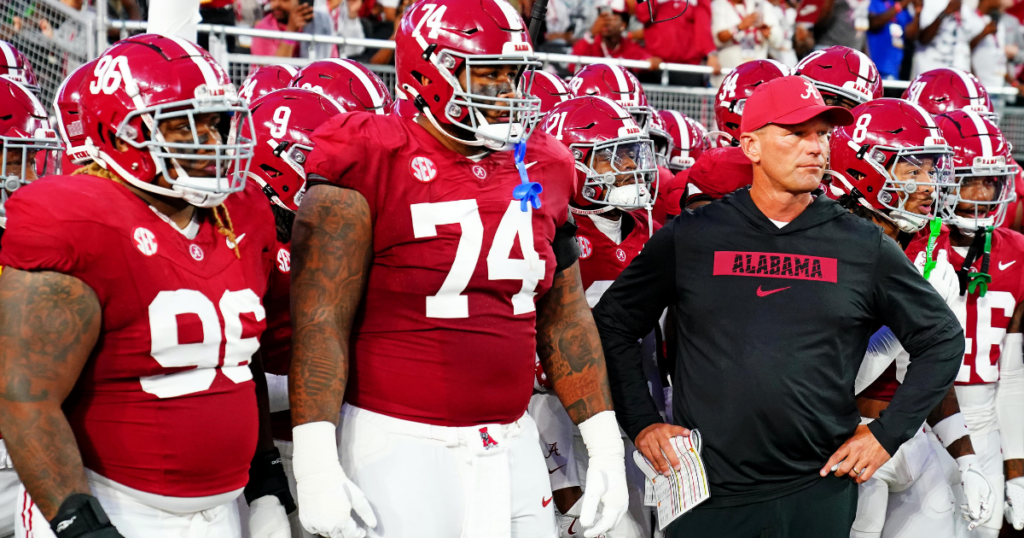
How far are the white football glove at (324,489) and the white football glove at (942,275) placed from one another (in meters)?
2.37

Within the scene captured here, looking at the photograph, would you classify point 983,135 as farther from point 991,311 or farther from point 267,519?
point 267,519

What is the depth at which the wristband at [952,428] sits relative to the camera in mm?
3920

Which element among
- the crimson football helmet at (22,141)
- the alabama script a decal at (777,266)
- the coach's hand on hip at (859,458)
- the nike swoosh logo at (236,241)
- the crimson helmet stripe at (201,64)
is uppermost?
the crimson helmet stripe at (201,64)

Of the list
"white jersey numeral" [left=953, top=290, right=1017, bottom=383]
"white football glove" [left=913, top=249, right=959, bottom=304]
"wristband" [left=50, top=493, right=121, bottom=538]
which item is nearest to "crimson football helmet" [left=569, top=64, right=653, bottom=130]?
"white football glove" [left=913, top=249, right=959, bottom=304]

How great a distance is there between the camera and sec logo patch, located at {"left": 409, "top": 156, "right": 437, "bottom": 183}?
263 centimetres

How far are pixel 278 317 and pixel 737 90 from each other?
3.06 metres

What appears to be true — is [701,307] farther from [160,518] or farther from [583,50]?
[583,50]

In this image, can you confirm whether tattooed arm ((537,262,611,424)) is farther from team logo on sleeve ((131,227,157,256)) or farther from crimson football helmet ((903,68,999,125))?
crimson football helmet ((903,68,999,125))

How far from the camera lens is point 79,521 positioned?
2.08 meters

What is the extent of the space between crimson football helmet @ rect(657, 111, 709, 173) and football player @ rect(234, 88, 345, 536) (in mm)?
2937

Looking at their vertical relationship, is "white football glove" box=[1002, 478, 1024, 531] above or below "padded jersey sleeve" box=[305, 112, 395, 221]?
below

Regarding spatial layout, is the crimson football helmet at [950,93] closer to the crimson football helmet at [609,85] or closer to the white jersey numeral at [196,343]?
the crimson football helmet at [609,85]

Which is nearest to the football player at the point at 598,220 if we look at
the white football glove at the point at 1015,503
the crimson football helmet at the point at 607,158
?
the crimson football helmet at the point at 607,158

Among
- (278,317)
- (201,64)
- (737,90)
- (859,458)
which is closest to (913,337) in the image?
(859,458)
